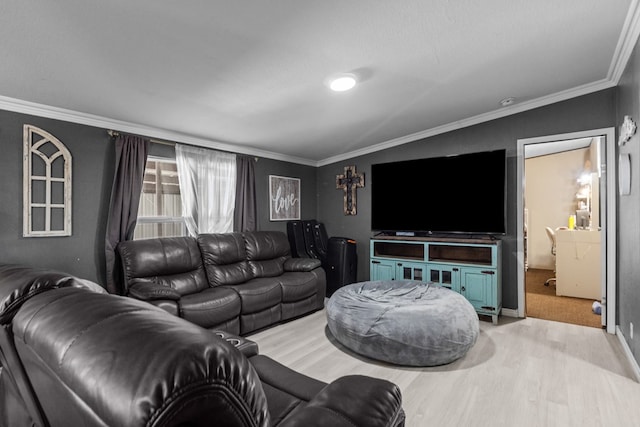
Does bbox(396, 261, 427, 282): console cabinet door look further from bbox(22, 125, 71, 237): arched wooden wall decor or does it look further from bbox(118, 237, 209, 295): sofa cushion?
bbox(22, 125, 71, 237): arched wooden wall decor

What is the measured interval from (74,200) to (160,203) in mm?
863

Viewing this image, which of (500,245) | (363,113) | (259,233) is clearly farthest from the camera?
(259,233)

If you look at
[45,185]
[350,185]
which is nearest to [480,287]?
[350,185]

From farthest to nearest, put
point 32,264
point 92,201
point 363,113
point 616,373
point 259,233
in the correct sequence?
point 259,233 → point 363,113 → point 92,201 → point 32,264 → point 616,373

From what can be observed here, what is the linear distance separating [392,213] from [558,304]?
8.35 feet

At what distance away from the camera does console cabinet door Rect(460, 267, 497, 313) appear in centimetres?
359

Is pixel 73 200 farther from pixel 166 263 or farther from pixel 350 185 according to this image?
pixel 350 185

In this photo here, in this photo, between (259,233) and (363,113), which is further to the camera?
(259,233)

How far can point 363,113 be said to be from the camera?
3.58 meters

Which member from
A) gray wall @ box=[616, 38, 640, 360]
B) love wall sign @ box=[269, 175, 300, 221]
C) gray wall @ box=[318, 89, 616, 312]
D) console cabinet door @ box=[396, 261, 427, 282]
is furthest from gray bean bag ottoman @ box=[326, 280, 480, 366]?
love wall sign @ box=[269, 175, 300, 221]

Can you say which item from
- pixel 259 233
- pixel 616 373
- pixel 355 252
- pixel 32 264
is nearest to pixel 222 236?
pixel 259 233

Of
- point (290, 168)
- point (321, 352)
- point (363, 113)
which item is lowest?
point (321, 352)

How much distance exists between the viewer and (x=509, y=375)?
244 cm

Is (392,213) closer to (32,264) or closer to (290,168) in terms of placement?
(290,168)
